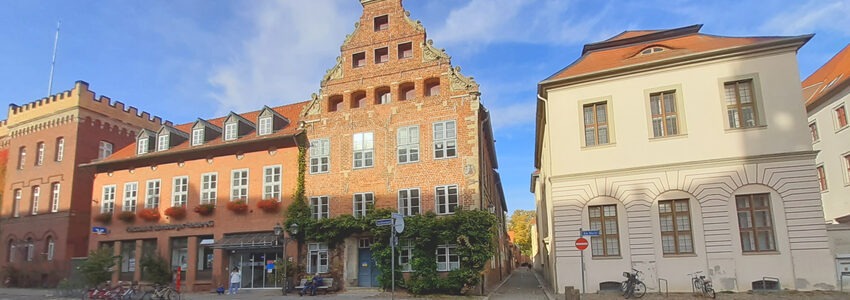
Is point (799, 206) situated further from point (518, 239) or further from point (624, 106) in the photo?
point (518, 239)

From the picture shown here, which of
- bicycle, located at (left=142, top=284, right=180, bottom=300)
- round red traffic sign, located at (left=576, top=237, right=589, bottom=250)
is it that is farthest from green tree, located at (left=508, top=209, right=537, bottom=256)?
bicycle, located at (left=142, top=284, right=180, bottom=300)

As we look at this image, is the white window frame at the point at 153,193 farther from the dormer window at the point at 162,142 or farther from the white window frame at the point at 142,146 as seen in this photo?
the white window frame at the point at 142,146

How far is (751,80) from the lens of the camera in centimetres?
1930

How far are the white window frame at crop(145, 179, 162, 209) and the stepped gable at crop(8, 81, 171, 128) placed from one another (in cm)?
847

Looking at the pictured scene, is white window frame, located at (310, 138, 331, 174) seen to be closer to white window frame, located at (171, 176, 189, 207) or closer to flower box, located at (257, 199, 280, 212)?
flower box, located at (257, 199, 280, 212)

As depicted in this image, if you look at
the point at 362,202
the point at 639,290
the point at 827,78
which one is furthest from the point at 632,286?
the point at 827,78

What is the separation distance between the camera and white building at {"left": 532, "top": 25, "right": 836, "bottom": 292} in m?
18.0

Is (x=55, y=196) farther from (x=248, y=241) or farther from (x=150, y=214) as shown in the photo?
(x=248, y=241)

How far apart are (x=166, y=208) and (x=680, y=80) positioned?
25.2 m

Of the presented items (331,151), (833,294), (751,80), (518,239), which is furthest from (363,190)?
(518,239)

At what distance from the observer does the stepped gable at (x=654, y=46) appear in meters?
19.3

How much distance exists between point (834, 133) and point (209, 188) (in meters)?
32.6

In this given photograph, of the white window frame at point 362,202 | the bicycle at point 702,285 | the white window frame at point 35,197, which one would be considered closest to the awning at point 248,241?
the white window frame at point 362,202

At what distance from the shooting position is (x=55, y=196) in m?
34.0
